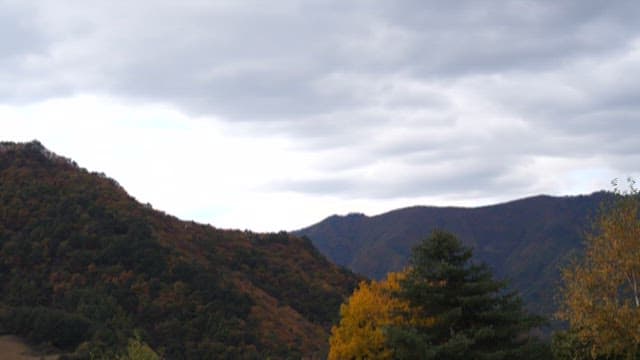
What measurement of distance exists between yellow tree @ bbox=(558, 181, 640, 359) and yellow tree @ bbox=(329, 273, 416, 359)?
830cm

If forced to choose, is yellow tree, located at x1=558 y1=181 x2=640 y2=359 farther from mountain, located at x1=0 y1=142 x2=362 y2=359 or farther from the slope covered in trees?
mountain, located at x1=0 y1=142 x2=362 y2=359

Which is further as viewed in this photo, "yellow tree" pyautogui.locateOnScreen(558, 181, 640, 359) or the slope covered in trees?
the slope covered in trees

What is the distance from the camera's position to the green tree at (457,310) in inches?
1013

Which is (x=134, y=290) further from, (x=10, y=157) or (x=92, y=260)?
(x=10, y=157)

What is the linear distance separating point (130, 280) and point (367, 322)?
39368 mm

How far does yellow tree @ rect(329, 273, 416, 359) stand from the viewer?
30.4m

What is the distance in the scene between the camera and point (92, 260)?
67.2 metres

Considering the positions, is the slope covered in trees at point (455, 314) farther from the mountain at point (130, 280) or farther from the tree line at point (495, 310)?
the mountain at point (130, 280)

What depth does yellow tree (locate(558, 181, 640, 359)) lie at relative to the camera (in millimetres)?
22016

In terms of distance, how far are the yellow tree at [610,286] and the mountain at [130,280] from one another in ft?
107

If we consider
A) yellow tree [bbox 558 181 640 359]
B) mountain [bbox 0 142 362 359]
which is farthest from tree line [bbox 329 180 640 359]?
mountain [bbox 0 142 362 359]

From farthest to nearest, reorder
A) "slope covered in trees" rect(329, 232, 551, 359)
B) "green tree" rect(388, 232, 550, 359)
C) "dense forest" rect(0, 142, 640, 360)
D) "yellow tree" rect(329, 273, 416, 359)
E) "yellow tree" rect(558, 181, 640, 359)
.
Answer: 1. "yellow tree" rect(329, 273, 416, 359)
2. "green tree" rect(388, 232, 550, 359)
3. "slope covered in trees" rect(329, 232, 551, 359)
4. "dense forest" rect(0, 142, 640, 360)
5. "yellow tree" rect(558, 181, 640, 359)

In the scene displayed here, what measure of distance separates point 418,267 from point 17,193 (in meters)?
56.6

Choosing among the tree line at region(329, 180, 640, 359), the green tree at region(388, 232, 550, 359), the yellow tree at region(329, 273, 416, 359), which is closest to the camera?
the tree line at region(329, 180, 640, 359)
